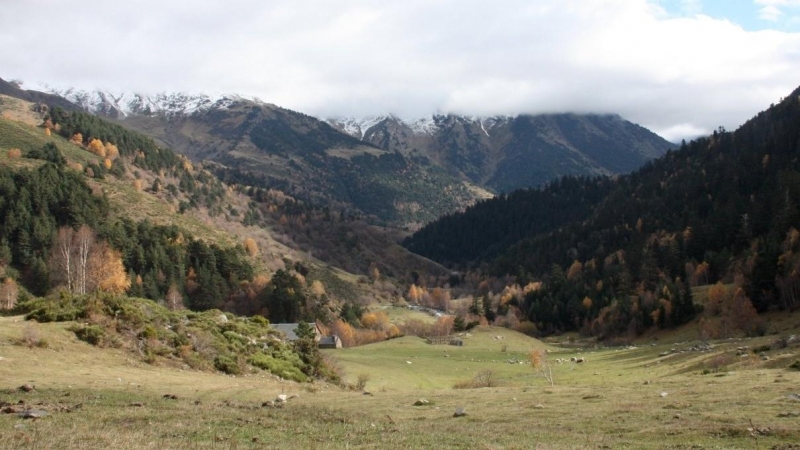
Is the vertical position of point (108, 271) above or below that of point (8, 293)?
above

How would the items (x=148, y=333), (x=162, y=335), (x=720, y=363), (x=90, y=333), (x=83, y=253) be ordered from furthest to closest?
(x=83, y=253)
(x=720, y=363)
(x=162, y=335)
(x=148, y=333)
(x=90, y=333)

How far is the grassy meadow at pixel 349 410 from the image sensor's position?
17.5m

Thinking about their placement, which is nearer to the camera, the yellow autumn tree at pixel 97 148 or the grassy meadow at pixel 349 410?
the grassy meadow at pixel 349 410

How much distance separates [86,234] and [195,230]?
5133 centimetres

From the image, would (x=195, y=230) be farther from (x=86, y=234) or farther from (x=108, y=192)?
(x=86, y=234)

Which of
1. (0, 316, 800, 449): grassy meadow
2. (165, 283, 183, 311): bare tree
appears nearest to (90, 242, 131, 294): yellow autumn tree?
(165, 283, 183, 311): bare tree

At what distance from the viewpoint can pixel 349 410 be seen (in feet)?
86.0

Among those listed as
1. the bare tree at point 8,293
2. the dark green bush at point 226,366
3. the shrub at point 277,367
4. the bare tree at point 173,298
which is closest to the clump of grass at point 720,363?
the shrub at point 277,367

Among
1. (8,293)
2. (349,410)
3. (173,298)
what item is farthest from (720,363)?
(173,298)

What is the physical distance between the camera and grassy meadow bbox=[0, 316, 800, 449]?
17469 millimetres

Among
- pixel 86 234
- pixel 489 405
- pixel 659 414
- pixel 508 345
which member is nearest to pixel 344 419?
pixel 489 405

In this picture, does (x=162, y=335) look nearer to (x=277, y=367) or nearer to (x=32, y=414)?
(x=277, y=367)

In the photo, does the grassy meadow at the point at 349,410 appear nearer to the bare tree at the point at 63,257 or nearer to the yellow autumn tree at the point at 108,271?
the bare tree at the point at 63,257

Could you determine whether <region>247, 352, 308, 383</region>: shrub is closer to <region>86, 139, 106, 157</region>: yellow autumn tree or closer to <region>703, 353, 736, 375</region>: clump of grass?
<region>703, 353, 736, 375</region>: clump of grass
